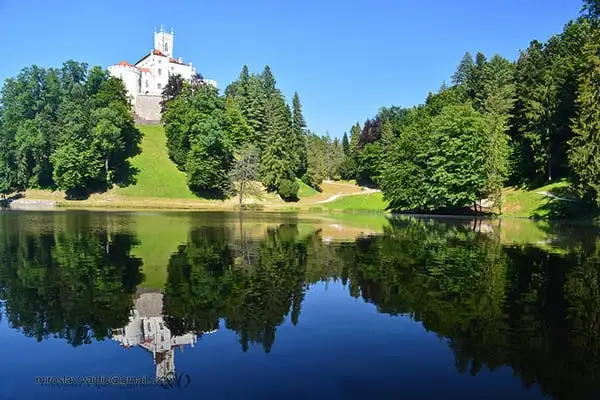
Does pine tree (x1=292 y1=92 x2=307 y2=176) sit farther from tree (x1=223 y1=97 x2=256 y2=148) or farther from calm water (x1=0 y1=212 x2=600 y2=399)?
calm water (x1=0 y1=212 x2=600 y2=399)

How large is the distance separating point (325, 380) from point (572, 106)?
59256 mm

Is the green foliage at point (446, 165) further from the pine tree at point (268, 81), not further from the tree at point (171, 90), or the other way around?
the tree at point (171, 90)

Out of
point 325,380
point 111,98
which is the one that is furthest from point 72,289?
point 111,98

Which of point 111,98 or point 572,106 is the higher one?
point 111,98

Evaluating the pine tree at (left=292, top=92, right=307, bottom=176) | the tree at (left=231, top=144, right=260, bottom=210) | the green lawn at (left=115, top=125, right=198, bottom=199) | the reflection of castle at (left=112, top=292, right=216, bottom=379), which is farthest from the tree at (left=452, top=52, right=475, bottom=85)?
the reflection of castle at (left=112, top=292, right=216, bottom=379)

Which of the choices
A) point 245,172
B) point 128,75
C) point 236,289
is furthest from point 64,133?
point 236,289

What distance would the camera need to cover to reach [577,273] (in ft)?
59.2

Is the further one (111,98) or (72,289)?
(111,98)

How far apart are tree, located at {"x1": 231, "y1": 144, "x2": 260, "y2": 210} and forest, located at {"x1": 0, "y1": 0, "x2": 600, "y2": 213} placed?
20 centimetres

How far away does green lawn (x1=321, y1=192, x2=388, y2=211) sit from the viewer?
7194cm

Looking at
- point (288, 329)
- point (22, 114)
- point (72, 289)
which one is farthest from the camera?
point (22, 114)

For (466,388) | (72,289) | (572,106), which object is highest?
(572,106)

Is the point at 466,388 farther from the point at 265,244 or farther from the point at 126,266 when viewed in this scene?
the point at 265,244

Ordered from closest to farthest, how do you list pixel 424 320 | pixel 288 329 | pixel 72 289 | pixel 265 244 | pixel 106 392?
pixel 106 392
pixel 288 329
pixel 424 320
pixel 72 289
pixel 265 244
